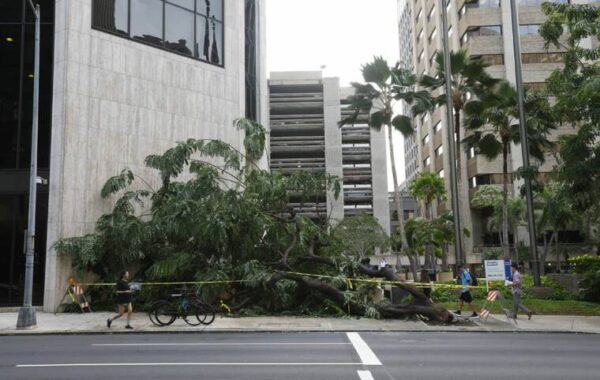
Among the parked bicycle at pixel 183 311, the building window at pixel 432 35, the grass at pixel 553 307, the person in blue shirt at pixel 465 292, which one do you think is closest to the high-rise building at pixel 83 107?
the parked bicycle at pixel 183 311

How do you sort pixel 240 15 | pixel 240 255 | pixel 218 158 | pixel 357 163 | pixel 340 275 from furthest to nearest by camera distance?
pixel 357 163, pixel 240 15, pixel 218 158, pixel 240 255, pixel 340 275

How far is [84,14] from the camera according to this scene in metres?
22.2

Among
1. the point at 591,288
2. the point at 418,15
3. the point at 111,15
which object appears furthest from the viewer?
the point at 418,15

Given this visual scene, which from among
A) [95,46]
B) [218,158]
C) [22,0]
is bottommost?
[218,158]

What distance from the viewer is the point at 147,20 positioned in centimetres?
2445

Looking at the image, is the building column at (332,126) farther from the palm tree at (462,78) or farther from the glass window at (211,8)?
the glass window at (211,8)

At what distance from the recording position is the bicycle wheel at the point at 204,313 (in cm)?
1628

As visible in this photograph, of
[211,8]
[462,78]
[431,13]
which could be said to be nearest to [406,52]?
[431,13]

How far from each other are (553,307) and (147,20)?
20.5 metres

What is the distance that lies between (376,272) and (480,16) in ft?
164

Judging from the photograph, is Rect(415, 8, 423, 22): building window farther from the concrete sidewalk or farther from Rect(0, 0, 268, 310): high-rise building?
the concrete sidewalk

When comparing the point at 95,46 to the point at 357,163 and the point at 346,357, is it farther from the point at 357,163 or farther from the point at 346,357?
the point at 357,163

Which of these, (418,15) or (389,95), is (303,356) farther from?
(418,15)

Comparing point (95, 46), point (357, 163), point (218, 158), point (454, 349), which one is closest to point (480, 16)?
point (357, 163)
